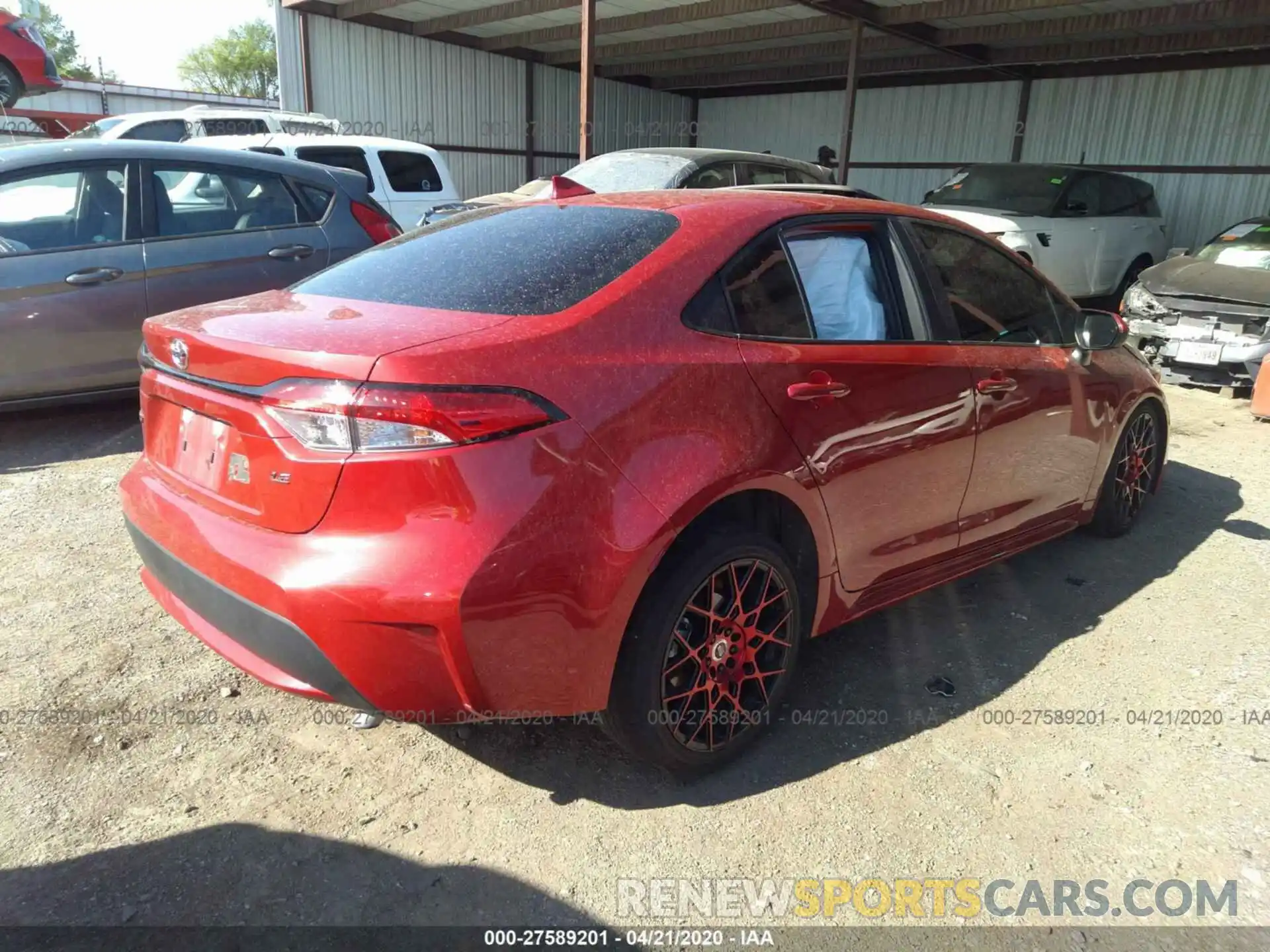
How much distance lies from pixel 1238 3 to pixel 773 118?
11.3 metres

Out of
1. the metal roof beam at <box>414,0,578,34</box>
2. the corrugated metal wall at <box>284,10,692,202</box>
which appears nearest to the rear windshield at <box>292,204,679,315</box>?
the metal roof beam at <box>414,0,578,34</box>

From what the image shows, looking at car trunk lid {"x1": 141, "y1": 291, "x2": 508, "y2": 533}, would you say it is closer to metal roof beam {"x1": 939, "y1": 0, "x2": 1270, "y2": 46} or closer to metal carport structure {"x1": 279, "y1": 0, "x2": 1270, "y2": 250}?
metal carport structure {"x1": 279, "y1": 0, "x2": 1270, "y2": 250}

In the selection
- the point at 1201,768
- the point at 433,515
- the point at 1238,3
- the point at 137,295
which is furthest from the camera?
the point at 1238,3

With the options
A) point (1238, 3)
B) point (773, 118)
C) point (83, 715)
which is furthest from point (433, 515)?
point (773, 118)

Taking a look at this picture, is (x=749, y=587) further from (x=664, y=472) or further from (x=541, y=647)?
(x=541, y=647)

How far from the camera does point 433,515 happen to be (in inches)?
78.1

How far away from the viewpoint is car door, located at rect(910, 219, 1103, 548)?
3215 mm

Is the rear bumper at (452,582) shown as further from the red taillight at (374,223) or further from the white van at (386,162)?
the white van at (386,162)

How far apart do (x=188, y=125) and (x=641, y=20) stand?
24.5ft

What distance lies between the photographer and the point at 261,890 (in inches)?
84.0

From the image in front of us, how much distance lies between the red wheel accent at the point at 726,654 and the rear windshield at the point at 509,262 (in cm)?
88

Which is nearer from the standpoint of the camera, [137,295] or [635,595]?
[635,595]

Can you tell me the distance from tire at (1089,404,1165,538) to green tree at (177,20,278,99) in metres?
63.7

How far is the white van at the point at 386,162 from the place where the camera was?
9320 mm
